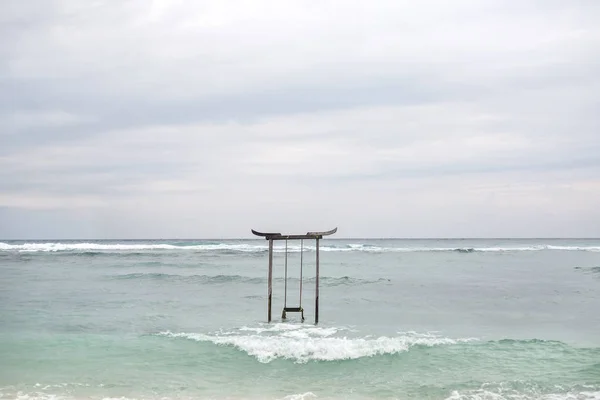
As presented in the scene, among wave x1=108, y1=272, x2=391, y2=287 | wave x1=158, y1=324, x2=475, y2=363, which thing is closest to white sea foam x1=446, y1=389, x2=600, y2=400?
wave x1=158, y1=324, x2=475, y2=363

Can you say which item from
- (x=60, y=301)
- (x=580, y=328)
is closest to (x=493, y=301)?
(x=580, y=328)

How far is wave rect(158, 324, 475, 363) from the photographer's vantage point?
12.1m

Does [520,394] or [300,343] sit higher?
[300,343]

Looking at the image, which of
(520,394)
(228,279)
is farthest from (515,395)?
(228,279)

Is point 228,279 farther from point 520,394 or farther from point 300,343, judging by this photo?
point 520,394

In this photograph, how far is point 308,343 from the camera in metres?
12.6

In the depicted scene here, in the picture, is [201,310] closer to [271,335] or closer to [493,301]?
[271,335]

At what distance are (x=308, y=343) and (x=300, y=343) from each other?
8.7 inches

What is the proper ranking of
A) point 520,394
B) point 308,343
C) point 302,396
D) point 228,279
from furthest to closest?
point 228,279
point 308,343
point 520,394
point 302,396

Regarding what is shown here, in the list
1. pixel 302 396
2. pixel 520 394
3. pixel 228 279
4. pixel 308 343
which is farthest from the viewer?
pixel 228 279

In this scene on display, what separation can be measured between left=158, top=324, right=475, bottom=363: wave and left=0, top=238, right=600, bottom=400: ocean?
45 mm

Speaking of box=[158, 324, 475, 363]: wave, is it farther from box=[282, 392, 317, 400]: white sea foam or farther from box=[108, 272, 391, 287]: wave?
box=[108, 272, 391, 287]: wave

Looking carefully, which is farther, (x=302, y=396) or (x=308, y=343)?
(x=308, y=343)

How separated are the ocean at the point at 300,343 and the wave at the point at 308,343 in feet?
0.15
